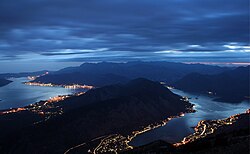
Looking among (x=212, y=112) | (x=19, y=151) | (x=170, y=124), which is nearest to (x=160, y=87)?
(x=212, y=112)

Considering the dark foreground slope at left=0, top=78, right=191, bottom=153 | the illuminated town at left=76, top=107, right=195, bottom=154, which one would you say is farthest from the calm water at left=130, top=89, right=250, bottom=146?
the dark foreground slope at left=0, top=78, right=191, bottom=153

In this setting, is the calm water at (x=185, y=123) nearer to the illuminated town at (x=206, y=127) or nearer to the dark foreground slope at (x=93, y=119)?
the illuminated town at (x=206, y=127)

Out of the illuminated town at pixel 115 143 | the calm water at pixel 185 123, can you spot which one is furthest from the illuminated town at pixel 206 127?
the illuminated town at pixel 115 143

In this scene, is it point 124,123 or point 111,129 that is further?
point 124,123

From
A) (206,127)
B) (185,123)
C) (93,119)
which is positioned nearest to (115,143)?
(93,119)

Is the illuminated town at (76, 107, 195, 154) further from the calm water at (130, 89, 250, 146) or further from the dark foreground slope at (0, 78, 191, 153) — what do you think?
the dark foreground slope at (0, 78, 191, 153)

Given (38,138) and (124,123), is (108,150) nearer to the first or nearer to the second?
(38,138)

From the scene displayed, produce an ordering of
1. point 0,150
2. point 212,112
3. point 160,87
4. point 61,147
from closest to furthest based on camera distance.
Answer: point 0,150 < point 61,147 < point 212,112 < point 160,87
